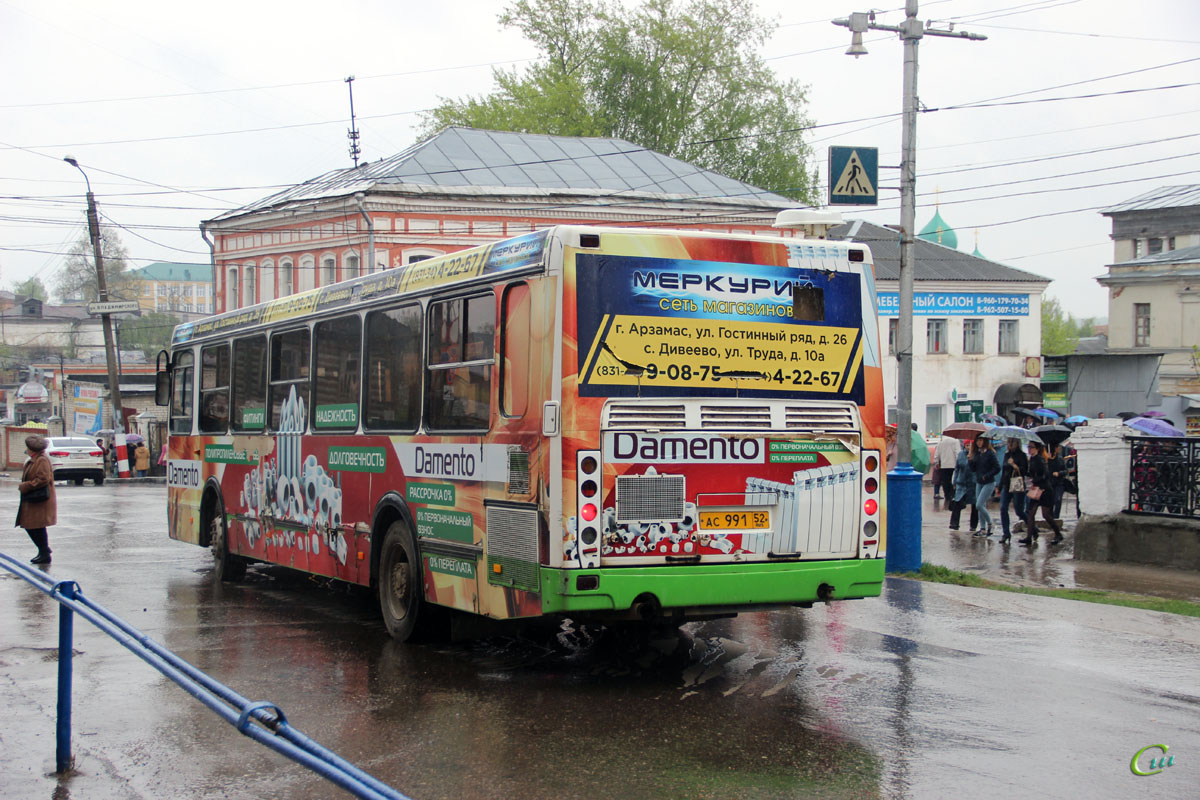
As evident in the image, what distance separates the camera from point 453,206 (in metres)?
37.6

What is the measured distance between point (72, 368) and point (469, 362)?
81.5 m

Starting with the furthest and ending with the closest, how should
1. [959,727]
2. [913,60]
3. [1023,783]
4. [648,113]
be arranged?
[648,113], [913,60], [959,727], [1023,783]

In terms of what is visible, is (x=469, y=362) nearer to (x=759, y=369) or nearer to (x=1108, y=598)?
(x=759, y=369)

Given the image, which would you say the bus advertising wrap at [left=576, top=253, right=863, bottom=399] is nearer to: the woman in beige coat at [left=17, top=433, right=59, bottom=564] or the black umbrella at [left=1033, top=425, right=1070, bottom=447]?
the woman in beige coat at [left=17, top=433, right=59, bottom=564]

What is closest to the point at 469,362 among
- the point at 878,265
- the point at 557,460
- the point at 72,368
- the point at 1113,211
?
the point at 557,460

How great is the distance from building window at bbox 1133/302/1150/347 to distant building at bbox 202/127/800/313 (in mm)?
28209

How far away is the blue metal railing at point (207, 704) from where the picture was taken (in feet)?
11.6

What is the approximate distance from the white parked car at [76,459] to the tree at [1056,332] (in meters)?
Result: 71.9

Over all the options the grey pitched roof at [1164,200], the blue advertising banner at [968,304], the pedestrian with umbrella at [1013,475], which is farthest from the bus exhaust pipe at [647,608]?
the grey pitched roof at [1164,200]

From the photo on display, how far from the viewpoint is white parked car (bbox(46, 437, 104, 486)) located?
38.2 m

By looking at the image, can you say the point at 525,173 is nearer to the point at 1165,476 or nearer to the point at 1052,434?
the point at 1052,434

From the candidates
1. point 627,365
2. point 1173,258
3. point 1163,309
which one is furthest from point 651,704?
point 1173,258

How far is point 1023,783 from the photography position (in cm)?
588

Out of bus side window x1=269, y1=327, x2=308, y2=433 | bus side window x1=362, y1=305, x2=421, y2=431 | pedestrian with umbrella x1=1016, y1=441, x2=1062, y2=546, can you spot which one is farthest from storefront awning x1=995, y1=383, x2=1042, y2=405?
bus side window x1=362, y1=305, x2=421, y2=431
